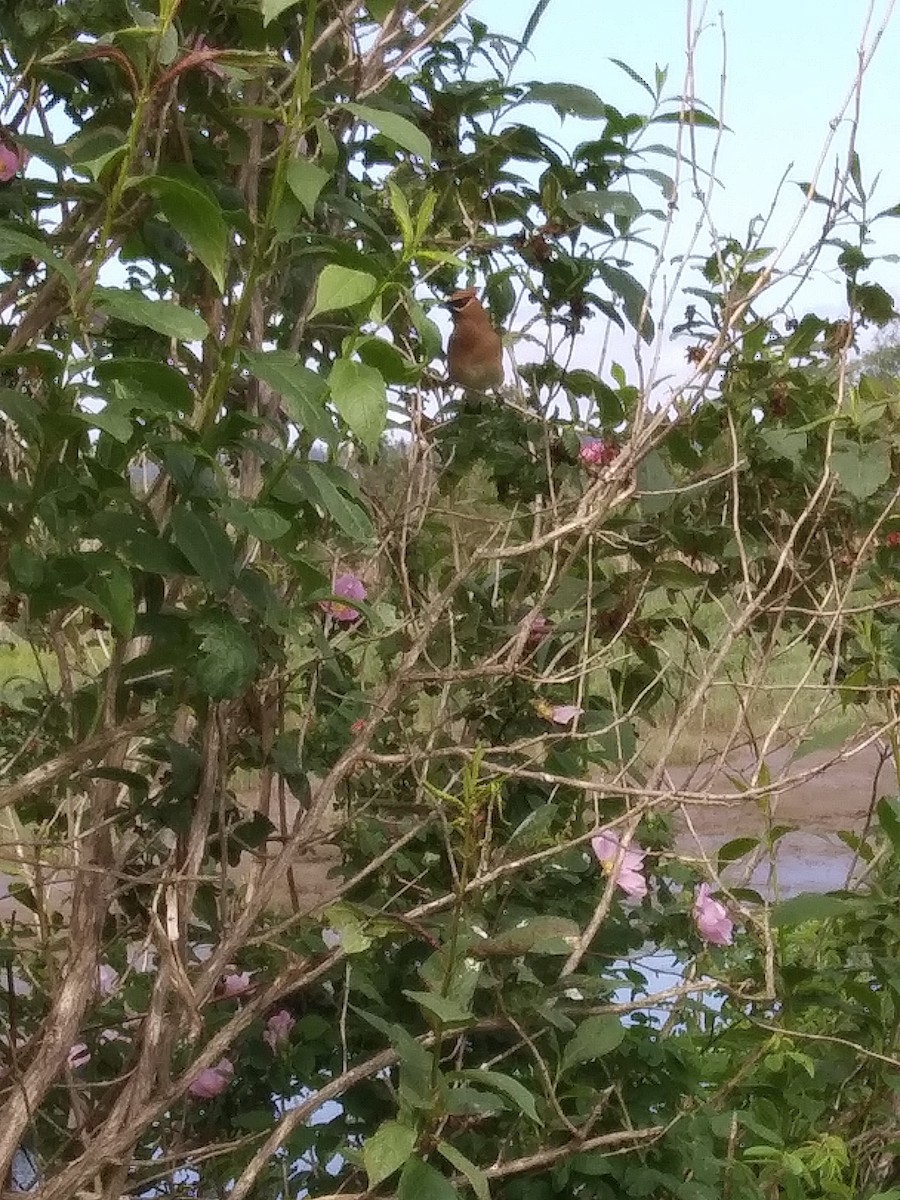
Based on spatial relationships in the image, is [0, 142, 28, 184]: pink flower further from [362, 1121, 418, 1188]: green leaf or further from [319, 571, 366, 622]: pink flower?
[362, 1121, 418, 1188]: green leaf

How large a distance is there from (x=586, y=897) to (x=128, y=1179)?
1.47ft

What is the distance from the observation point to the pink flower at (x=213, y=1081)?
1.03 metres

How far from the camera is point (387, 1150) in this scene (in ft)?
2.59

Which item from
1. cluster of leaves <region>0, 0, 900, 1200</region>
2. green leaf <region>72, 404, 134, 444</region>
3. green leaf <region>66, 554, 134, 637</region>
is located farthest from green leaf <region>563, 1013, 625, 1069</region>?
green leaf <region>72, 404, 134, 444</region>

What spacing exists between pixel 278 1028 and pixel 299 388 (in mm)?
645

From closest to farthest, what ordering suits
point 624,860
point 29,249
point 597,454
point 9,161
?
point 29,249, point 9,161, point 624,860, point 597,454

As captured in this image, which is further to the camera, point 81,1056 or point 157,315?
point 81,1056

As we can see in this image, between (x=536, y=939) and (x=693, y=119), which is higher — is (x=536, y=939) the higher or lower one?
the lower one

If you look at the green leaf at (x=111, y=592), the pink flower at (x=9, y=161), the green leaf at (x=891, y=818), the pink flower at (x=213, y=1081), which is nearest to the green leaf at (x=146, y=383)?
the green leaf at (x=111, y=592)

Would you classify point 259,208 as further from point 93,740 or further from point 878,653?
point 878,653

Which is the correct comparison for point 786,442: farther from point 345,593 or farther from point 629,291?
point 345,593

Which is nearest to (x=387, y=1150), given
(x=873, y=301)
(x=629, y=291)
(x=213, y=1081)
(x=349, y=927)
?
(x=349, y=927)

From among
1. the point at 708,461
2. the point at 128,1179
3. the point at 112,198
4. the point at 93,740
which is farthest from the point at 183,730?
the point at 708,461

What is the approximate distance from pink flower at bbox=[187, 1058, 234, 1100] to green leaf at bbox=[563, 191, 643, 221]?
78 cm
